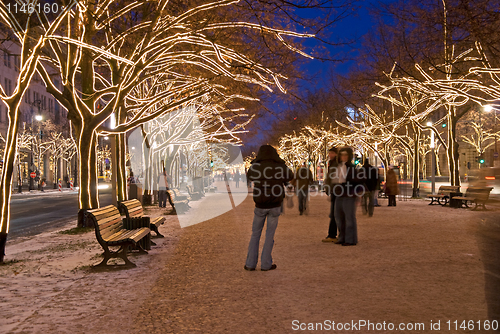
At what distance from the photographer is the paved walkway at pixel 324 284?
5.02 metres

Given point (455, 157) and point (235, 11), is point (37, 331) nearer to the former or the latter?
point (235, 11)

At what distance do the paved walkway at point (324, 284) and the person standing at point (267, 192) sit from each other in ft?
0.94

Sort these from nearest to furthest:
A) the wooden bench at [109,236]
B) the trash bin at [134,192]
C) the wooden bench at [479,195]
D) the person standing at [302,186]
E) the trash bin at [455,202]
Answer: the wooden bench at [109,236], the person standing at [302,186], the wooden bench at [479,195], the trash bin at [455,202], the trash bin at [134,192]

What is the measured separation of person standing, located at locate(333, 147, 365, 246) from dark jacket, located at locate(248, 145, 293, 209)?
2.90m

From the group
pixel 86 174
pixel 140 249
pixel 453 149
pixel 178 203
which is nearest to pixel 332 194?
pixel 140 249

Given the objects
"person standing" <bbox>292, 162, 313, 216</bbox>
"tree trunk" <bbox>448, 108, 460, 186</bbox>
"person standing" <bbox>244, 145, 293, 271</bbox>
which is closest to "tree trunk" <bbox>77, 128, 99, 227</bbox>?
"person standing" <bbox>292, 162, 313, 216</bbox>

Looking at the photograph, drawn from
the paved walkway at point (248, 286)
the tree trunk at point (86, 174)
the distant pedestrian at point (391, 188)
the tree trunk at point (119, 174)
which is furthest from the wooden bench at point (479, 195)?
the tree trunk at point (86, 174)

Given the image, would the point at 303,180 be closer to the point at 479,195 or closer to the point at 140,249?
the point at 479,195

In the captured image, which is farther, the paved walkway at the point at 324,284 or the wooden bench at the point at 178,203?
the wooden bench at the point at 178,203

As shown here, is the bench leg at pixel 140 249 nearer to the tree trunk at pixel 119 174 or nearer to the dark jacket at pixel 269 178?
the dark jacket at pixel 269 178

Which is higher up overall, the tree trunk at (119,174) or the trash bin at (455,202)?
the tree trunk at (119,174)

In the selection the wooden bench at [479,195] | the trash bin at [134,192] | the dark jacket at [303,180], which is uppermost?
the dark jacket at [303,180]

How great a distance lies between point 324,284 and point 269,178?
5.84ft

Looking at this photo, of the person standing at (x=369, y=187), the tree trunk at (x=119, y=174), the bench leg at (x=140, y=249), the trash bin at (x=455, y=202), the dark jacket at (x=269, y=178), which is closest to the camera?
the dark jacket at (x=269, y=178)
